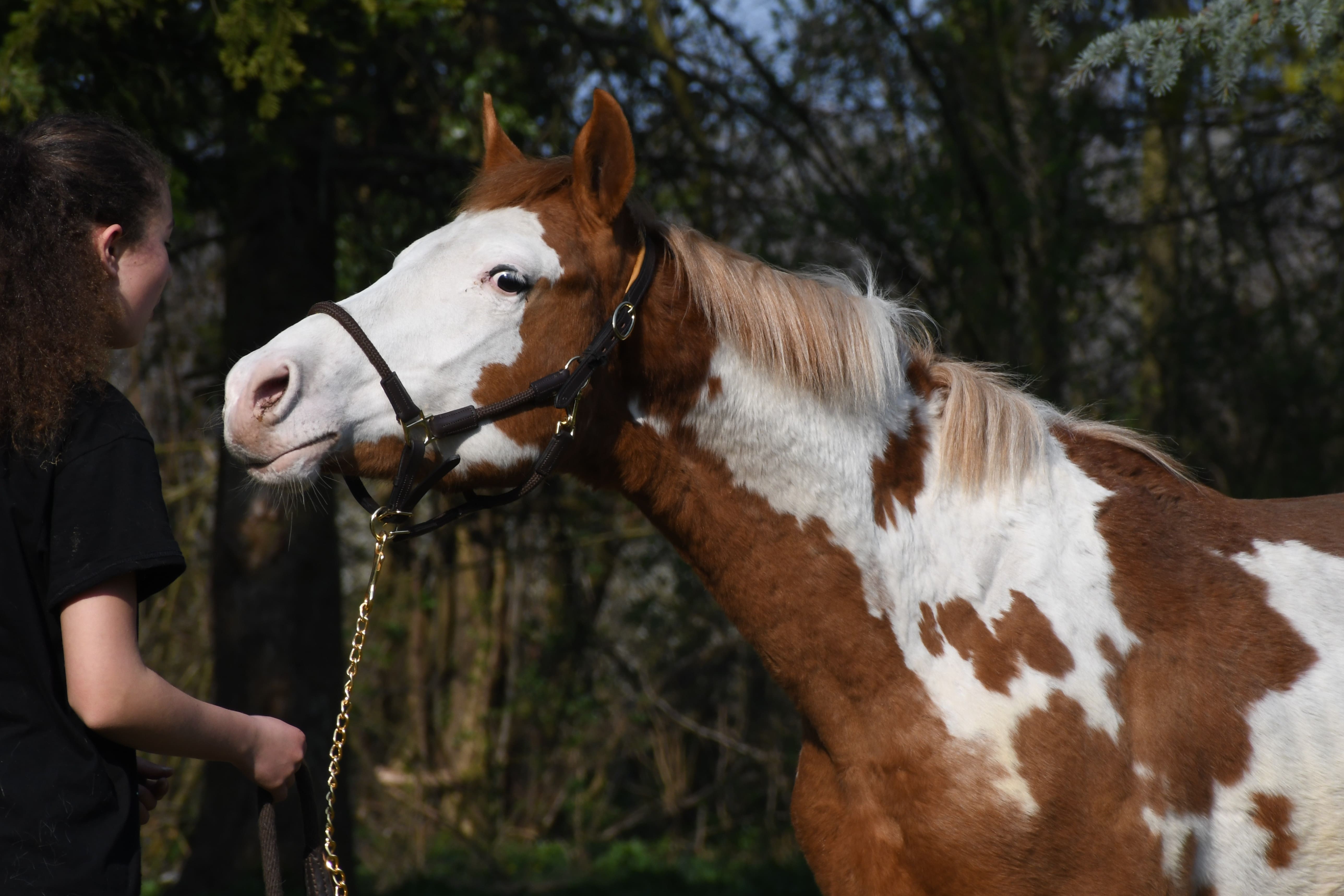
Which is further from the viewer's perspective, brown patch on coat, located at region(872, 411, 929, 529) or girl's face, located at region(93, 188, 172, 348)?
brown patch on coat, located at region(872, 411, 929, 529)

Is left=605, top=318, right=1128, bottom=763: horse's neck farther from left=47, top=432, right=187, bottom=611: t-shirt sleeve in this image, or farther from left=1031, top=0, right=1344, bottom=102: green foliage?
left=1031, top=0, right=1344, bottom=102: green foliage

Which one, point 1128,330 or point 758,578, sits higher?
point 1128,330

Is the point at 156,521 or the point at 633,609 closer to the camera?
the point at 156,521

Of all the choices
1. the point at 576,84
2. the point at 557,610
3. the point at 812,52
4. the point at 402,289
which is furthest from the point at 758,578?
the point at 557,610

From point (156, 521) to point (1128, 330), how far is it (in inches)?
277

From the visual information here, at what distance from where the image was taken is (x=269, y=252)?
201 inches

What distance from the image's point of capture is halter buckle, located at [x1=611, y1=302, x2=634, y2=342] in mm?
2170

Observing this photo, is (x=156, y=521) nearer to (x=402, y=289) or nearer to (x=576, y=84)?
(x=402, y=289)

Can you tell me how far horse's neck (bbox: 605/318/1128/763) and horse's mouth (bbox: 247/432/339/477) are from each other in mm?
607

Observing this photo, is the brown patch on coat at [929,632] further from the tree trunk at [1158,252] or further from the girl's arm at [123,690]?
the tree trunk at [1158,252]

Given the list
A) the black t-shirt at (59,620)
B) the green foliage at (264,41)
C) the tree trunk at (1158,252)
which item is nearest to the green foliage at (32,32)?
the green foliage at (264,41)

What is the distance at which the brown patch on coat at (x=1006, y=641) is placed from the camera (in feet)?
6.84

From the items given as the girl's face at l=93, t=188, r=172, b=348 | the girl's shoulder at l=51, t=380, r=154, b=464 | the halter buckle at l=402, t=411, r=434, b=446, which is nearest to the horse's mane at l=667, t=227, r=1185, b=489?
the halter buckle at l=402, t=411, r=434, b=446

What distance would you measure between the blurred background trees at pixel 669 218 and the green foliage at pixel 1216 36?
400mm
